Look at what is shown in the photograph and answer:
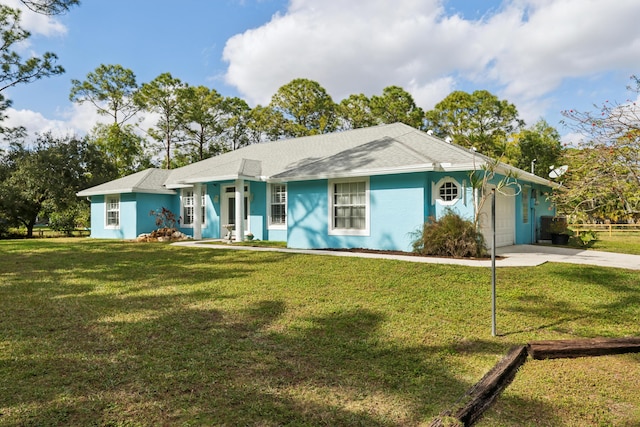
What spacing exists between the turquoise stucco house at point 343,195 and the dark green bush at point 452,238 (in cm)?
67

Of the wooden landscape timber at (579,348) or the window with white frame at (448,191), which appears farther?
the window with white frame at (448,191)

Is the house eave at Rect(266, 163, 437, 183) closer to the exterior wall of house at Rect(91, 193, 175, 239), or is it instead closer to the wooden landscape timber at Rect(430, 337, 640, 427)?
the wooden landscape timber at Rect(430, 337, 640, 427)

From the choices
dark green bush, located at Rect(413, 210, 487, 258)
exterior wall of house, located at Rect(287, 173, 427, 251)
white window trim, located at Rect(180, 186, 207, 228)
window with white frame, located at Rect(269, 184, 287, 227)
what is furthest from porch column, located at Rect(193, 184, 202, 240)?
dark green bush, located at Rect(413, 210, 487, 258)

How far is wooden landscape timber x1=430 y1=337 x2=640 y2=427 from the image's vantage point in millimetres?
2866

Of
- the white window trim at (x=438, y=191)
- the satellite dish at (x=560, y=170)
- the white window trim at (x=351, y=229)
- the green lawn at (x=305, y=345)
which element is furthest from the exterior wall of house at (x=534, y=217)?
the green lawn at (x=305, y=345)

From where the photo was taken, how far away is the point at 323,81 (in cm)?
3722

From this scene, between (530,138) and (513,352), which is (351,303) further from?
(530,138)

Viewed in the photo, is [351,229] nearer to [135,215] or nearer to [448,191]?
[448,191]

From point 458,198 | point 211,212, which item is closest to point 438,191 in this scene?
point 458,198

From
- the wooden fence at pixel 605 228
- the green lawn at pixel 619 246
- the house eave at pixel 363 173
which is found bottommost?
the green lawn at pixel 619 246

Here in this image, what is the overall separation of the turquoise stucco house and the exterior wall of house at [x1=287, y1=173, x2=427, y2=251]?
0.03 m

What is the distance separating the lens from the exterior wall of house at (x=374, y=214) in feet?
38.1

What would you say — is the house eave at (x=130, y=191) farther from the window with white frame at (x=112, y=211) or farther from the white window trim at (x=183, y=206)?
the white window trim at (x=183, y=206)

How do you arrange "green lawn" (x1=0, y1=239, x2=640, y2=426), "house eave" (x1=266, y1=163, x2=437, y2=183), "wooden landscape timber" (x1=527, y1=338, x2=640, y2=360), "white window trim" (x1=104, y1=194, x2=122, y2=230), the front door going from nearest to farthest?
"green lawn" (x1=0, y1=239, x2=640, y2=426) → "wooden landscape timber" (x1=527, y1=338, x2=640, y2=360) → "house eave" (x1=266, y1=163, x2=437, y2=183) → the front door → "white window trim" (x1=104, y1=194, x2=122, y2=230)
